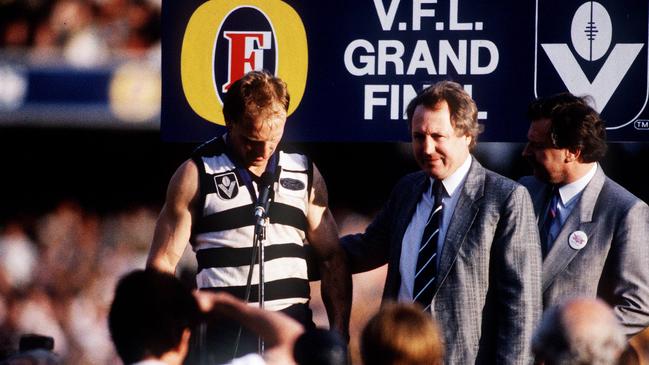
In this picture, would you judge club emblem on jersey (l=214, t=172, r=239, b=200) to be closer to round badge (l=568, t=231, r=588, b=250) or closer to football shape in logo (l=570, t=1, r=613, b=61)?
round badge (l=568, t=231, r=588, b=250)

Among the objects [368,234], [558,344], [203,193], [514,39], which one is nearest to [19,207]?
[203,193]

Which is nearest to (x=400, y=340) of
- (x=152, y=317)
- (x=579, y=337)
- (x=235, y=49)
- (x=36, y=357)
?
(x=579, y=337)

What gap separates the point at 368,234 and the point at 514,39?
1.13m

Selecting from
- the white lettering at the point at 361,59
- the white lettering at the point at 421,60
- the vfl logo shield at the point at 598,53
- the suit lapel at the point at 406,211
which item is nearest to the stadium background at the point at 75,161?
the white lettering at the point at 361,59

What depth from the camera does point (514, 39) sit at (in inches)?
194

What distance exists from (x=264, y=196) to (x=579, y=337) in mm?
1774

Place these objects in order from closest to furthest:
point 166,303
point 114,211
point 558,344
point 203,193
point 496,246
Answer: point 558,344
point 166,303
point 496,246
point 203,193
point 114,211

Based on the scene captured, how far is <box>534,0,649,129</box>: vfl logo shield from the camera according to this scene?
482cm

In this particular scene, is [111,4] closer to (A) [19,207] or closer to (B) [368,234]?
(A) [19,207]

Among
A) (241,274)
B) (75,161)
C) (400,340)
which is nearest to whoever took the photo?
(400,340)

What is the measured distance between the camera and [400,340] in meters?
2.69

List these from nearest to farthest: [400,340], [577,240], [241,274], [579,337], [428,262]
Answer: [579,337] < [400,340] < [428,262] < [577,240] < [241,274]

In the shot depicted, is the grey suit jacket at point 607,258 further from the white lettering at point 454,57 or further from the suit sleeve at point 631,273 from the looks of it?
the white lettering at point 454,57

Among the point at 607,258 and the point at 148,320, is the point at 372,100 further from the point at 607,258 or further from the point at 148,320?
the point at 148,320
